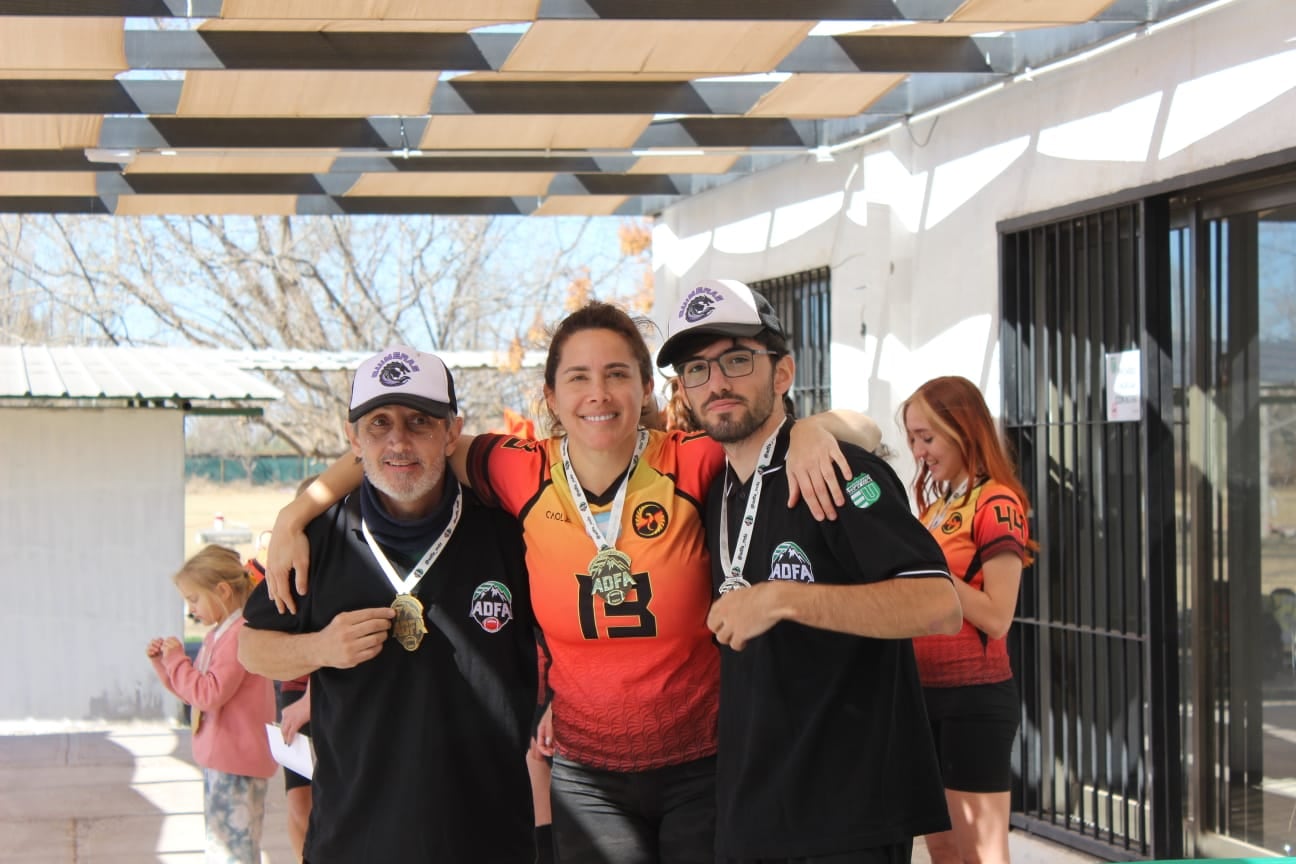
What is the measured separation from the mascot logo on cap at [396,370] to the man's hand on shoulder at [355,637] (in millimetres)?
484

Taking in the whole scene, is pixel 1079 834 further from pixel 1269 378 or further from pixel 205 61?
pixel 205 61

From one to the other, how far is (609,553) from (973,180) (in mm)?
4111

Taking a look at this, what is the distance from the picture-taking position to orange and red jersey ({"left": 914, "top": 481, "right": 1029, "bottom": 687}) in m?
4.19

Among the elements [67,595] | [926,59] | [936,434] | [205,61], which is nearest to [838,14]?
[926,59]

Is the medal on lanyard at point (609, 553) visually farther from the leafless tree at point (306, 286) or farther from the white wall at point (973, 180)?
the leafless tree at point (306, 286)

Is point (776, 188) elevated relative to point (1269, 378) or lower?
elevated

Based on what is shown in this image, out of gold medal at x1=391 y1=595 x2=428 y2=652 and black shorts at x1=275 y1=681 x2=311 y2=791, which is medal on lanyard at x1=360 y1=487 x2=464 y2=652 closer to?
gold medal at x1=391 y1=595 x2=428 y2=652

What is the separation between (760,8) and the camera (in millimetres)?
5297

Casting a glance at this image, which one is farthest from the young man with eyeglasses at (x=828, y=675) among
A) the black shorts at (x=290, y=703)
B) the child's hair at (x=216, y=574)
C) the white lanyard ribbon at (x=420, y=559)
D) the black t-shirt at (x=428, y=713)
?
the child's hair at (x=216, y=574)

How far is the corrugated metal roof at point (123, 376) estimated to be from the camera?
9.36m

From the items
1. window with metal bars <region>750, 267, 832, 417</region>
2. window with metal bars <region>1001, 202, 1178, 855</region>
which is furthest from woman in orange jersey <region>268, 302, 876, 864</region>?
window with metal bars <region>750, 267, 832, 417</region>

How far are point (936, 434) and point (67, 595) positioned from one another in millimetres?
7348

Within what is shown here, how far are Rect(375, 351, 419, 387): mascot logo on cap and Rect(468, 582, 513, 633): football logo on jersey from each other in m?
0.47

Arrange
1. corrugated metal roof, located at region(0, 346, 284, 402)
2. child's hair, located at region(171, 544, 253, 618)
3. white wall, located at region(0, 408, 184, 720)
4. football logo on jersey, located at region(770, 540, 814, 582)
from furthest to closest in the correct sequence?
1. white wall, located at region(0, 408, 184, 720)
2. corrugated metal roof, located at region(0, 346, 284, 402)
3. child's hair, located at region(171, 544, 253, 618)
4. football logo on jersey, located at region(770, 540, 814, 582)
